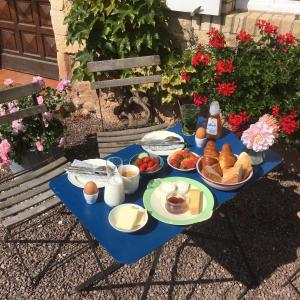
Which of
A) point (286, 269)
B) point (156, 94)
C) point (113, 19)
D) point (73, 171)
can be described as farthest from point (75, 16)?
point (286, 269)

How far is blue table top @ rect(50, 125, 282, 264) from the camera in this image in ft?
6.09

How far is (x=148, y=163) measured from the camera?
238 centimetres

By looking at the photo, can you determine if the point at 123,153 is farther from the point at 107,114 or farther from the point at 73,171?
the point at 107,114

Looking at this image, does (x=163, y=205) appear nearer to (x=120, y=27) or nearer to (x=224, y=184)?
(x=224, y=184)

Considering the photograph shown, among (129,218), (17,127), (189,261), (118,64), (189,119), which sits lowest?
(189,261)

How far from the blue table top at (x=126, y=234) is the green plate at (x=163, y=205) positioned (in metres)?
0.04

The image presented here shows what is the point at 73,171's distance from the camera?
7.53 ft

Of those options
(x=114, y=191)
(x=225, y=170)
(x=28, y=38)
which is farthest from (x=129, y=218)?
(x=28, y=38)

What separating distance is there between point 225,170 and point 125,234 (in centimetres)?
80

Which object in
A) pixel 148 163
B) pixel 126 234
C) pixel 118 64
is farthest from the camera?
pixel 118 64

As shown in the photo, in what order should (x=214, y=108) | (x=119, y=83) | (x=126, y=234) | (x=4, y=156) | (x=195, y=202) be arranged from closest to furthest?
(x=126, y=234) → (x=195, y=202) → (x=214, y=108) → (x=4, y=156) → (x=119, y=83)

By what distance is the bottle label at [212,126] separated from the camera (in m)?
2.69

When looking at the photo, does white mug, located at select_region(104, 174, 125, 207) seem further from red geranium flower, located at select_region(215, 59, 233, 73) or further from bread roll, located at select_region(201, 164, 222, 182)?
red geranium flower, located at select_region(215, 59, 233, 73)

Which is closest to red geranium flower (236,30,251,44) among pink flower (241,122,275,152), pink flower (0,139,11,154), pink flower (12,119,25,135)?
pink flower (241,122,275,152)
